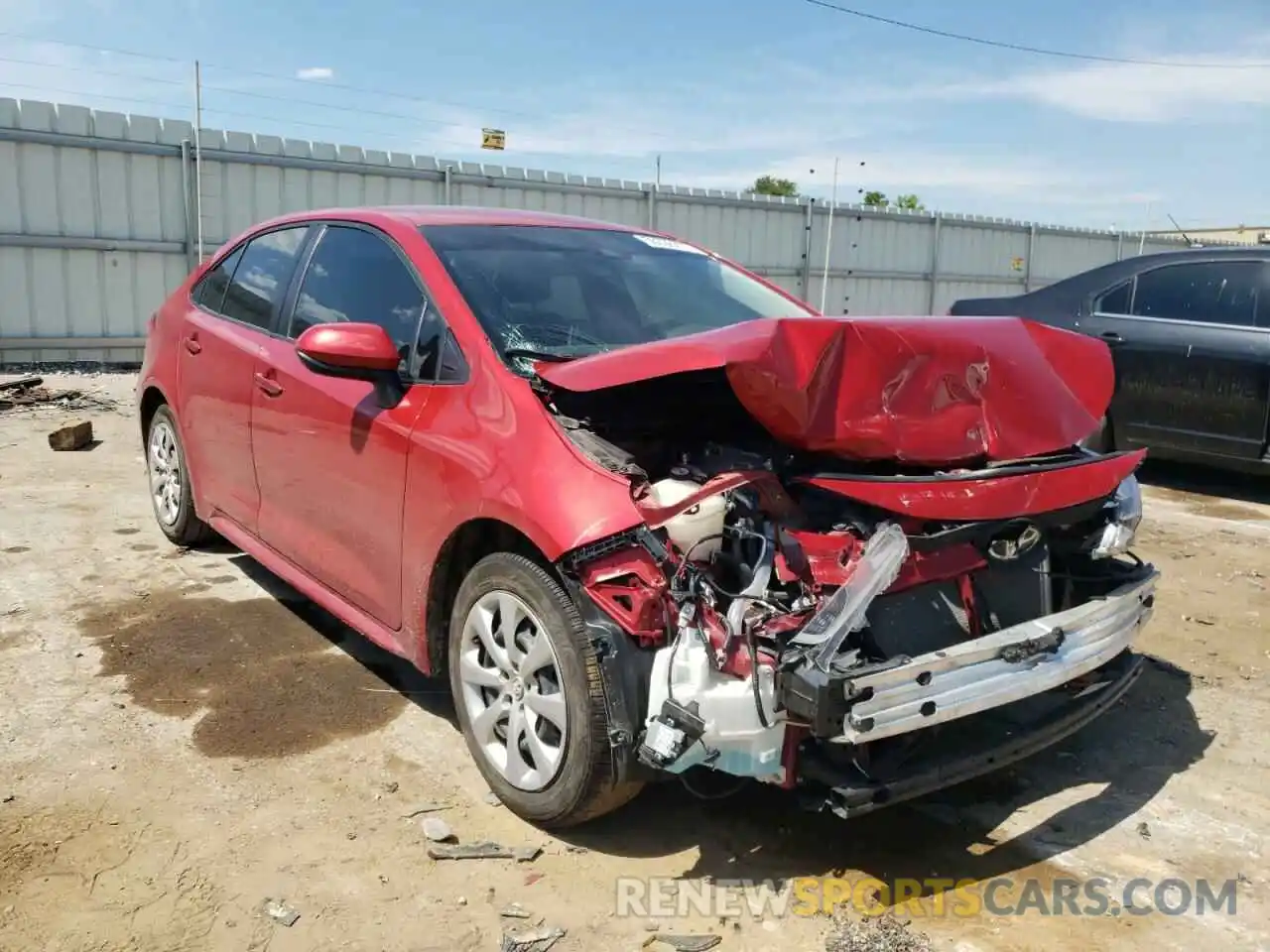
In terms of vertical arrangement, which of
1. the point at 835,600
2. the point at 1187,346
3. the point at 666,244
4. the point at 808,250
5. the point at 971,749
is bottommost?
the point at 971,749

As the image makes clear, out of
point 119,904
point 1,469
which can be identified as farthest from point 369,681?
point 1,469

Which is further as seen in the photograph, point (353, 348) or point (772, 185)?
point (772, 185)

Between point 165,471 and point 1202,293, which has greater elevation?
point 1202,293

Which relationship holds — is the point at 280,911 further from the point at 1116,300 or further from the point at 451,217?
the point at 1116,300

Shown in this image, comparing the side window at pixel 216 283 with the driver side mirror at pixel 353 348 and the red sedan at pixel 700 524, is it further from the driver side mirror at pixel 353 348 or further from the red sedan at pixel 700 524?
the driver side mirror at pixel 353 348

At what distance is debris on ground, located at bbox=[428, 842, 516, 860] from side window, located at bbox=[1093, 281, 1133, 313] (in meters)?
6.14

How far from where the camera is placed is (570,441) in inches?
112

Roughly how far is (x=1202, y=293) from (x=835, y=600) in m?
5.70

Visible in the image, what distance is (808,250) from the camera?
58.7 feet

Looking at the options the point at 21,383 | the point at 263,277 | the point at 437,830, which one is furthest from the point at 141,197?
the point at 437,830

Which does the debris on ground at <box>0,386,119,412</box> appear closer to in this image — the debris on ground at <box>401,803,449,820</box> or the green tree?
the debris on ground at <box>401,803,449,820</box>

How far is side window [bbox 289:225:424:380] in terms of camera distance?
3439mm

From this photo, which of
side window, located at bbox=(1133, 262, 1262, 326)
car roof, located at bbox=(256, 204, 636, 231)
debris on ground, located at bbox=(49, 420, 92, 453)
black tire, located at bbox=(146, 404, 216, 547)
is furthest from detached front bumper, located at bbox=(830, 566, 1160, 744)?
debris on ground, located at bbox=(49, 420, 92, 453)
